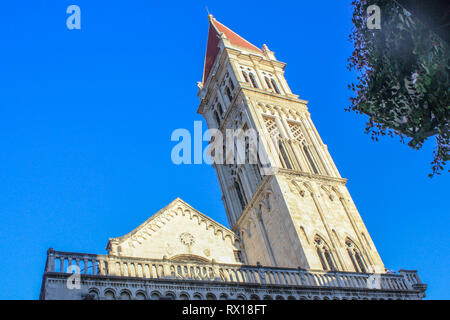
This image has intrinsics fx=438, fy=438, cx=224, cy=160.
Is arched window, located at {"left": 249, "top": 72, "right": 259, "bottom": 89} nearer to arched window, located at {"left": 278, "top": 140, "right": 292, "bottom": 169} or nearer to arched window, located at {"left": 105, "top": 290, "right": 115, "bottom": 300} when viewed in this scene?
arched window, located at {"left": 278, "top": 140, "right": 292, "bottom": 169}

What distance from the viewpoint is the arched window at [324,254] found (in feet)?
62.5

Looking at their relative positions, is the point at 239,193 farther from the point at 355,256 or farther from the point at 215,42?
the point at 215,42

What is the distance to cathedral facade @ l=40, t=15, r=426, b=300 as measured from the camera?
13016 millimetres

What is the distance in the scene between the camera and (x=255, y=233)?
22.1 meters

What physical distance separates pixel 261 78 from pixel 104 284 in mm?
19504

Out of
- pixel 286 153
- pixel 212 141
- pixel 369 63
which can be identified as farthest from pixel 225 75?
pixel 369 63

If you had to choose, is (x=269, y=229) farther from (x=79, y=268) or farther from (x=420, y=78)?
(x=420, y=78)

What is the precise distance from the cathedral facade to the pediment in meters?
0.05

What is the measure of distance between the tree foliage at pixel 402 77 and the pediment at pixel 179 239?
9.75 m

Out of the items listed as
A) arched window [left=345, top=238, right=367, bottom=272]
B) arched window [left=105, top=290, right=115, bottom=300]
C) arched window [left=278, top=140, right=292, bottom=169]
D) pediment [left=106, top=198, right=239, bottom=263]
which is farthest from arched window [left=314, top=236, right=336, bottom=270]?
arched window [left=105, top=290, right=115, bottom=300]

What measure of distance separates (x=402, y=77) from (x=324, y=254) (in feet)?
34.9
